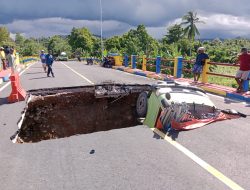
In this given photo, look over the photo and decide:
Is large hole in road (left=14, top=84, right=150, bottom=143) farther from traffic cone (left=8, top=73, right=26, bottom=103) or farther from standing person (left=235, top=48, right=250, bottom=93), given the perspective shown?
standing person (left=235, top=48, right=250, bottom=93)

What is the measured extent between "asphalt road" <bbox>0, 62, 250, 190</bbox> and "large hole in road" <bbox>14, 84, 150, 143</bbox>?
451 cm

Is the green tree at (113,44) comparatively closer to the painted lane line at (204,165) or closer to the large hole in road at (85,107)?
the large hole in road at (85,107)

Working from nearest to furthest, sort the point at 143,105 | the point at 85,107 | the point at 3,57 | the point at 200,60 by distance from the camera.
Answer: the point at 143,105 < the point at 85,107 < the point at 200,60 < the point at 3,57

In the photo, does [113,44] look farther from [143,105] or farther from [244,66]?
[143,105]

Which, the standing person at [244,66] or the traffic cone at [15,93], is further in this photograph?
the standing person at [244,66]

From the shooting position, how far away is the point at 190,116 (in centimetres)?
647

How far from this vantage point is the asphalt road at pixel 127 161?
3.86 m

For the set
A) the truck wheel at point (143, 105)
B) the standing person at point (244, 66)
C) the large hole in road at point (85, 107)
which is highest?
the standing person at point (244, 66)

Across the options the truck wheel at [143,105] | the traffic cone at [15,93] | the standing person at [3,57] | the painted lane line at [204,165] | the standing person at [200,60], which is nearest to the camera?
the painted lane line at [204,165]

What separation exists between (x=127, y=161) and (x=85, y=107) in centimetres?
761

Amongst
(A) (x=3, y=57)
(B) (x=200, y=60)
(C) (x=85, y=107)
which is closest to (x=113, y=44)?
(A) (x=3, y=57)

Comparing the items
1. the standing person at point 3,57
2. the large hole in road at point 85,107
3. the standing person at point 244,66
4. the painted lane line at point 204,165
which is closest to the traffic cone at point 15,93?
the large hole in road at point 85,107

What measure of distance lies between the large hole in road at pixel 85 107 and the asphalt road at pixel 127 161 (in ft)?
14.8

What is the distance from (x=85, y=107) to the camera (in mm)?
11945
